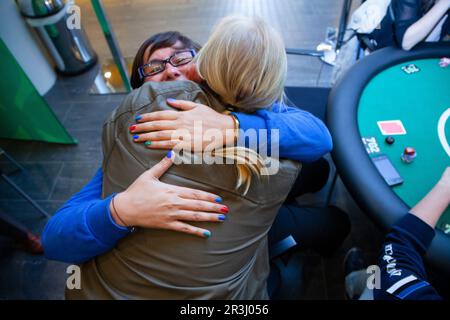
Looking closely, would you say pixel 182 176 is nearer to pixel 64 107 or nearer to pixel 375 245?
pixel 375 245

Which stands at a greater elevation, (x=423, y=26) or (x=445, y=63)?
(x=423, y=26)

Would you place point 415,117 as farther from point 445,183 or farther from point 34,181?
point 34,181

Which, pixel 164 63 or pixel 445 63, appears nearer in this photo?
pixel 164 63

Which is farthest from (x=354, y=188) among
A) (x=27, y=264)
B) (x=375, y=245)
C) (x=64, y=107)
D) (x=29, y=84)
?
(x=64, y=107)

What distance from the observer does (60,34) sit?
3.03 m

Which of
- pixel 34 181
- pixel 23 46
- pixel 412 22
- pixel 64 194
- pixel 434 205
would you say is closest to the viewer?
pixel 434 205

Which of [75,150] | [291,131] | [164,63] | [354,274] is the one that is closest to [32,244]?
[75,150]

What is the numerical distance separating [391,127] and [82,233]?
1607 mm

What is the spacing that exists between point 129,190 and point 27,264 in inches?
69.1

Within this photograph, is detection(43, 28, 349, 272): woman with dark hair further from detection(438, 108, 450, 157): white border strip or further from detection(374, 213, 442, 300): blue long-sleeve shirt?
detection(438, 108, 450, 157): white border strip

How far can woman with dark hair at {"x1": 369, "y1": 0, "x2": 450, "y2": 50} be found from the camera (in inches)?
74.8

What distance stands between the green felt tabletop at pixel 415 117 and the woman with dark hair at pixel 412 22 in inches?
6.5

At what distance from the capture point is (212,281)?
88 cm

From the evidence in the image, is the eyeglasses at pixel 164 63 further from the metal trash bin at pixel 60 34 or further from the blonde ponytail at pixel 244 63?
the metal trash bin at pixel 60 34
